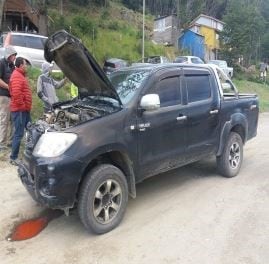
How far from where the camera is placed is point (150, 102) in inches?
213

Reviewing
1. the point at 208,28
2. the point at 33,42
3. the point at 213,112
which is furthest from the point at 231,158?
the point at 208,28

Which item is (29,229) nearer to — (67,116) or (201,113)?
(67,116)

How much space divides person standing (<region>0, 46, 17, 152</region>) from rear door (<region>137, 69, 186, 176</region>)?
11.6ft

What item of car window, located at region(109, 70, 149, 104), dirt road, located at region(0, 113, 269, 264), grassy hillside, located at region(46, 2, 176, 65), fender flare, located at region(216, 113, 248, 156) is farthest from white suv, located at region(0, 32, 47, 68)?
car window, located at region(109, 70, 149, 104)

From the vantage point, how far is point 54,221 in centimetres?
554

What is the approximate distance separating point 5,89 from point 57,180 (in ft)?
13.7

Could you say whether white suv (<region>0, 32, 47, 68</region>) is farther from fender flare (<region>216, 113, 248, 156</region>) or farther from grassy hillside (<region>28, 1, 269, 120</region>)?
fender flare (<region>216, 113, 248, 156</region>)

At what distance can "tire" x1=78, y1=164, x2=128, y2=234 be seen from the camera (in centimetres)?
488

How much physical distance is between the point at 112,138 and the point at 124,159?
1.26ft

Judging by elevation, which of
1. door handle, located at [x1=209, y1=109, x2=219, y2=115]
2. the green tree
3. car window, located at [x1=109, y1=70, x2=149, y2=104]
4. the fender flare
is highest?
the green tree

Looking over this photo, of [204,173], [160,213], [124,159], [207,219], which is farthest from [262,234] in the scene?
[204,173]

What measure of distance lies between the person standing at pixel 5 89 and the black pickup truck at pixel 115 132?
8.35 ft

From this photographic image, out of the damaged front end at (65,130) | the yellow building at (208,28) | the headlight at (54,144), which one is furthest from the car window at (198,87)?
the yellow building at (208,28)

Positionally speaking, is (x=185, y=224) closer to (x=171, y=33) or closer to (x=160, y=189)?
(x=160, y=189)
